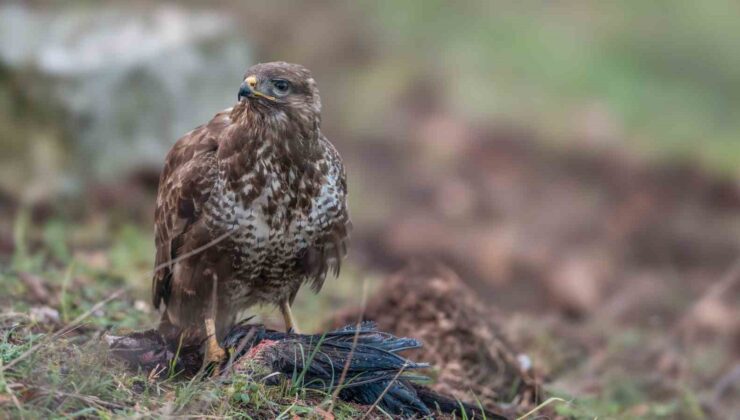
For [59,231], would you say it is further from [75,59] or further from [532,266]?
[532,266]

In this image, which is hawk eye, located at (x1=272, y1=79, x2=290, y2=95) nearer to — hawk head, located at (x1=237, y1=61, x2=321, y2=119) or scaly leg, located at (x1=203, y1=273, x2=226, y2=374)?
hawk head, located at (x1=237, y1=61, x2=321, y2=119)

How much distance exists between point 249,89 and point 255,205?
494 millimetres

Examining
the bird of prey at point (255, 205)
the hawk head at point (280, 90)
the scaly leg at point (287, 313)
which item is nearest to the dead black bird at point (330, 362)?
the bird of prey at point (255, 205)

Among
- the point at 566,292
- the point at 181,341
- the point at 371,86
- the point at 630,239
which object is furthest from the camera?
the point at 371,86

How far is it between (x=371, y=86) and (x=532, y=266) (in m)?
3.63

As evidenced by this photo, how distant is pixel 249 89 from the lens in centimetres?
496

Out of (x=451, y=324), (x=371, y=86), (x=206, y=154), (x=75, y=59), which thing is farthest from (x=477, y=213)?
(x=206, y=154)

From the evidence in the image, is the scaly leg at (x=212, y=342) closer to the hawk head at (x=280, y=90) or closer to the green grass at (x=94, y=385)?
the green grass at (x=94, y=385)

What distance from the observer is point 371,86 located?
13.3 meters

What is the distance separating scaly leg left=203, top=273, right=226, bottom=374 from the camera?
4.79 m

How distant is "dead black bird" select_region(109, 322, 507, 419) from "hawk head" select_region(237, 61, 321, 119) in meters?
0.96

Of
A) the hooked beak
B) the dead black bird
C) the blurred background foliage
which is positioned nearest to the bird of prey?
the hooked beak

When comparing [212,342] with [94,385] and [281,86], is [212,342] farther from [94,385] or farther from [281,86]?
[281,86]

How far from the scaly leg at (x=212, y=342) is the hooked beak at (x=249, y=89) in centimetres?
79
